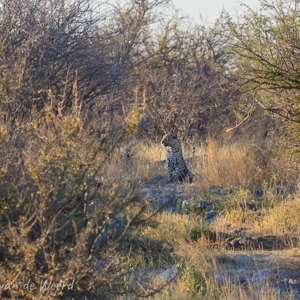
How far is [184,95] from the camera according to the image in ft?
48.2

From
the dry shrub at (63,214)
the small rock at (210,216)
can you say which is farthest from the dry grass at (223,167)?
the dry shrub at (63,214)

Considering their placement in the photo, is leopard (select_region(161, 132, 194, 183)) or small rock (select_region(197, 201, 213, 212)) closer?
small rock (select_region(197, 201, 213, 212))

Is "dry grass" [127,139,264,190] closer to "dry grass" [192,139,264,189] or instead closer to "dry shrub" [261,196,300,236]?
"dry grass" [192,139,264,189]

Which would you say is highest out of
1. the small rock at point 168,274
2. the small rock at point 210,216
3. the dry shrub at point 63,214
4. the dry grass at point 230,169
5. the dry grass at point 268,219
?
the dry shrub at point 63,214

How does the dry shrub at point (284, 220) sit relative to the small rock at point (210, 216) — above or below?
above

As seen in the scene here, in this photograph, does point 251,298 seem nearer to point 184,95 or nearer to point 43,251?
point 43,251

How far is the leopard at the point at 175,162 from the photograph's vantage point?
1116 cm

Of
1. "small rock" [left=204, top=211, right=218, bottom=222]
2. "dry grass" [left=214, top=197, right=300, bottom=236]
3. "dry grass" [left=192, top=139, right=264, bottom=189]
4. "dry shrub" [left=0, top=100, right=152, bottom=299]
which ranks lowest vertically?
"small rock" [left=204, top=211, right=218, bottom=222]

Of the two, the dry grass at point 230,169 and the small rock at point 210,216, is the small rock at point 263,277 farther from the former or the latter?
the dry grass at point 230,169

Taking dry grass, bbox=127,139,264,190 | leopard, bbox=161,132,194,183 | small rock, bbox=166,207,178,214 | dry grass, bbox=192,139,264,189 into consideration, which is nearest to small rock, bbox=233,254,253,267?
small rock, bbox=166,207,178,214

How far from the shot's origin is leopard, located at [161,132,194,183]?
11156 mm

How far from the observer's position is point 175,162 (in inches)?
441

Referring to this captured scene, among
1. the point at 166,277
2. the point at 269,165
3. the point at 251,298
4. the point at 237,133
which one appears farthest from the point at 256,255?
the point at 237,133

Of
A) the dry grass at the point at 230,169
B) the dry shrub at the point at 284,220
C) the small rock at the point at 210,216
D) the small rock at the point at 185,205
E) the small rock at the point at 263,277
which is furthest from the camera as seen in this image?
the dry grass at the point at 230,169
